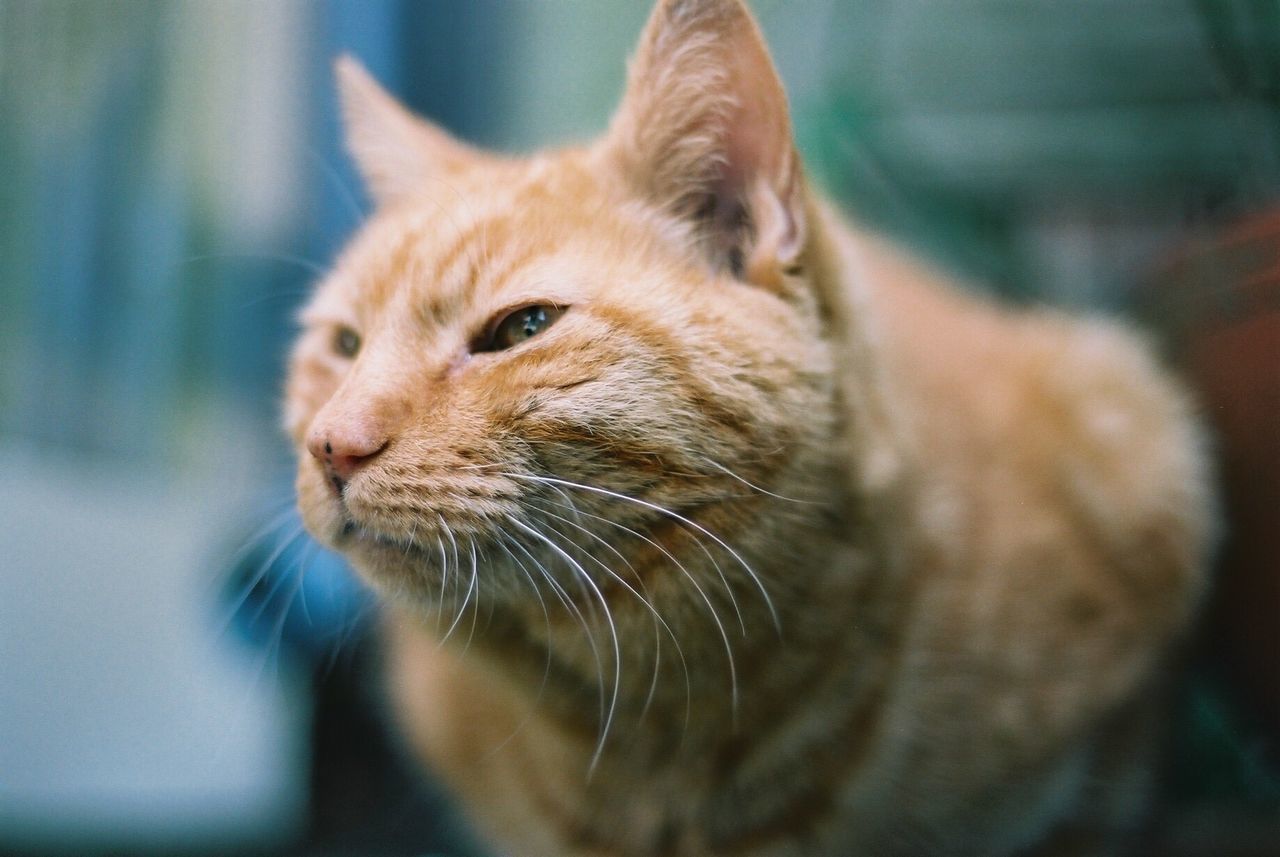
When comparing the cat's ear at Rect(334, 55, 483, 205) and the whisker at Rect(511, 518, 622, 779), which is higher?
the cat's ear at Rect(334, 55, 483, 205)

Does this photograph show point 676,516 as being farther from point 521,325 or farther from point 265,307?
point 265,307

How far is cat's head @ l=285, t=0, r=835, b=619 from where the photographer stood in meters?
0.72

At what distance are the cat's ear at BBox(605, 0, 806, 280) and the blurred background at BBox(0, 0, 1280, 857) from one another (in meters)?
0.20

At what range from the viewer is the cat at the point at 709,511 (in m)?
0.74

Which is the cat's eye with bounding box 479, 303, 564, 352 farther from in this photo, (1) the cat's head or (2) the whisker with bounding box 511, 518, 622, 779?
(2) the whisker with bounding box 511, 518, 622, 779

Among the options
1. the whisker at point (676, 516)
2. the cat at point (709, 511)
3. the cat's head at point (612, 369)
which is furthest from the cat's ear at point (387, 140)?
the whisker at point (676, 516)

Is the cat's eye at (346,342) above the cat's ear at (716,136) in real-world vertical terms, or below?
below

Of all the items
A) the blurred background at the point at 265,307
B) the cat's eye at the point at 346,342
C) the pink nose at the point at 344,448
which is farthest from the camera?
the blurred background at the point at 265,307

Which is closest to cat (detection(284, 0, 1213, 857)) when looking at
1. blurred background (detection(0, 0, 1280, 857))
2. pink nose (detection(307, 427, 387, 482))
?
pink nose (detection(307, 427, 387, 482))

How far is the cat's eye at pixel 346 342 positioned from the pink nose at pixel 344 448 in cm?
23

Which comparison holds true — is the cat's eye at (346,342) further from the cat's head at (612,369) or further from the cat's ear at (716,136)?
the cat's ear at (716,136)

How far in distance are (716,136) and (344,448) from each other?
412 millimetres

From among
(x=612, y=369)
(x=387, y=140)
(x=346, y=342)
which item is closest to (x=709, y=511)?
(x=612, y=369)

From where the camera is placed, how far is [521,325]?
0.79m
